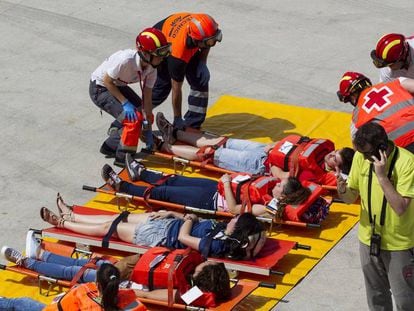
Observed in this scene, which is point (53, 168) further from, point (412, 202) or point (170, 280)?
point (412, 202)

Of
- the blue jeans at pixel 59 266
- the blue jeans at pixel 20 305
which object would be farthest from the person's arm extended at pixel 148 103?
the blue jeans at pixel 20 305

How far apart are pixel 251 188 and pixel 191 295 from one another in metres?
1.58

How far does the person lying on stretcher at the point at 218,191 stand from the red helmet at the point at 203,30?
1.52m

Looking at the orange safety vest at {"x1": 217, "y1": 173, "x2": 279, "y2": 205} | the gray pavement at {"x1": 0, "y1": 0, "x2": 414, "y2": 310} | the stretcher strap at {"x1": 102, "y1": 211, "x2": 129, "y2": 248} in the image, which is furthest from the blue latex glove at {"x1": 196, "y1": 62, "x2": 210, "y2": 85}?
the stretcher strap at {"x1": 102, "y1": 211, "x2": 129, "y2": 248}

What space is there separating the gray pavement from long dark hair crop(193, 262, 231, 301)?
85 centimetres

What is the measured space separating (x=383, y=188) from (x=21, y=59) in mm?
7078

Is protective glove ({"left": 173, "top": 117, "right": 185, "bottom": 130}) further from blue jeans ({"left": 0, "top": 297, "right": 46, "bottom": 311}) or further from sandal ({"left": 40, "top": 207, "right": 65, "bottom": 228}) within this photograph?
blue jeans ({"left": 0, "top": 297, "right": 46, "bottom": 311})

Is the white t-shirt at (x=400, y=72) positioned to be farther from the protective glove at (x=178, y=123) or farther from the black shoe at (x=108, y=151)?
the black shoe at (x=108, y=151)

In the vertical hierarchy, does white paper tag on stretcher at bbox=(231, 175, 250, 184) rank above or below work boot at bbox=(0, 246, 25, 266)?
above

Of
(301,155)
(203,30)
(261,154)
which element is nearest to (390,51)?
(301,155)

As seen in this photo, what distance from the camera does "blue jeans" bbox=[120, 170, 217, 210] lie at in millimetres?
9906

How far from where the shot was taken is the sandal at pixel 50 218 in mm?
9641

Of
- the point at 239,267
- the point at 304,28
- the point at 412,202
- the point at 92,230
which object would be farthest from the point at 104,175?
the point at 304,28

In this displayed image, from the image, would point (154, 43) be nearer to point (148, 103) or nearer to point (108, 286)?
point (148, 103)
